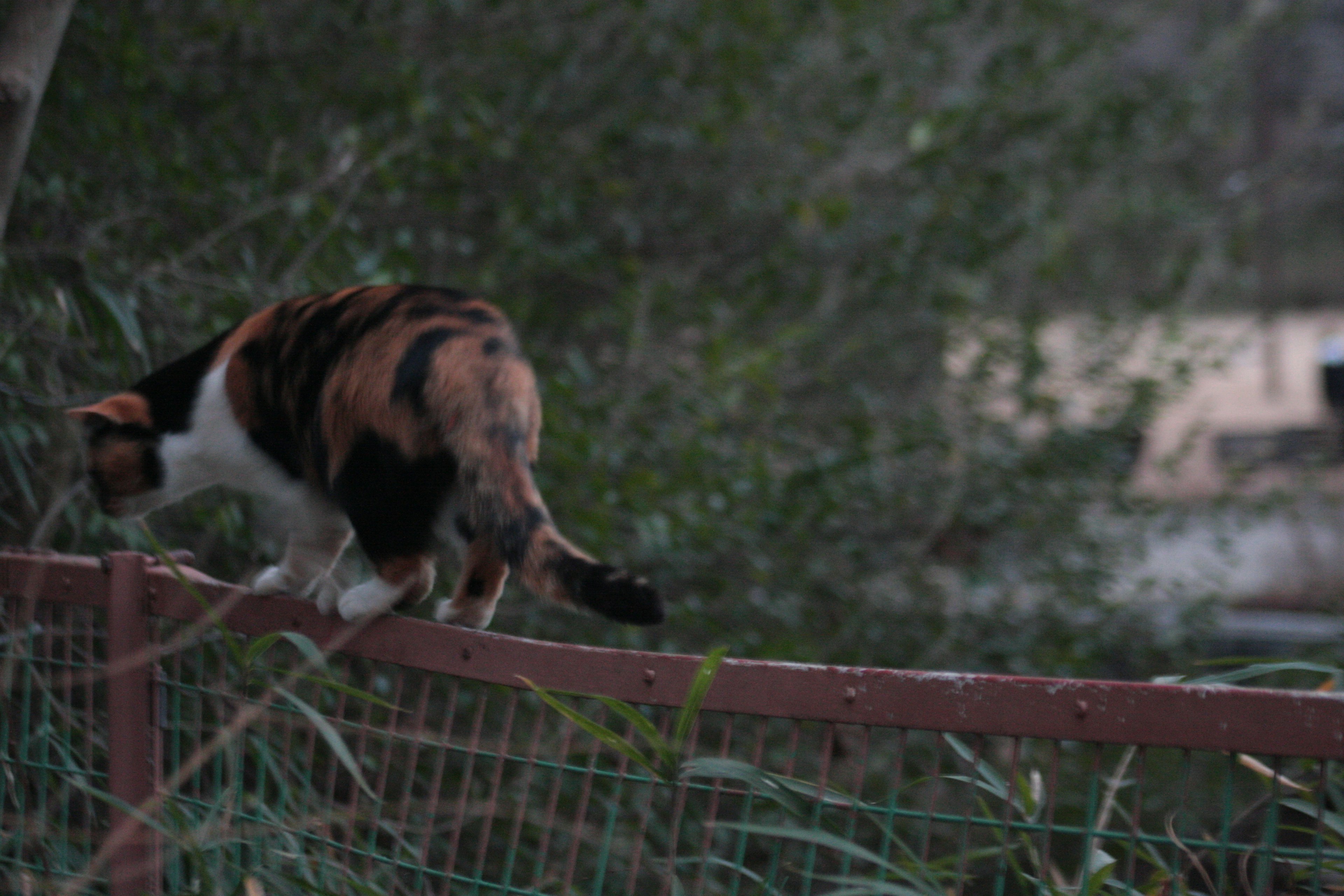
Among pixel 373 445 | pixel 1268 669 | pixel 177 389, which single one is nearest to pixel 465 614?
pixel 373 445

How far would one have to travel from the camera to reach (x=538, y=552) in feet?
5.19

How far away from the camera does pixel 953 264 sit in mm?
4520

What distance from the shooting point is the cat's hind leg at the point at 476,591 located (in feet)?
5.85

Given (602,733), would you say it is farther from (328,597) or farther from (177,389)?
(177,389)

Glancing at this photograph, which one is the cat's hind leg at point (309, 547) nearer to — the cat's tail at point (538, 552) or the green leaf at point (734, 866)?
the cat's tail at point (538, 552)

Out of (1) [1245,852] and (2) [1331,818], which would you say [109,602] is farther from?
(2) [1331,818]

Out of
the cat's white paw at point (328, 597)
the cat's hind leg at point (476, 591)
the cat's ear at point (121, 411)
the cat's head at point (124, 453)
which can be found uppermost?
the cat's ear at point (121, 411)

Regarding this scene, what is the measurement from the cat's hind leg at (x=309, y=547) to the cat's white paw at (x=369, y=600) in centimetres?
35

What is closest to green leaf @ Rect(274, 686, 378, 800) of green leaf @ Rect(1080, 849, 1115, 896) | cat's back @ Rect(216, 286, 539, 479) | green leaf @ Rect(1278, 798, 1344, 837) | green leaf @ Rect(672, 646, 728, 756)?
green leaf @ Rect(672, 646, 728, 756)

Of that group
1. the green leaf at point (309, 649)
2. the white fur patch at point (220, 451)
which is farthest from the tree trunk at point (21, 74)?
the green leaf at point (309, 649)

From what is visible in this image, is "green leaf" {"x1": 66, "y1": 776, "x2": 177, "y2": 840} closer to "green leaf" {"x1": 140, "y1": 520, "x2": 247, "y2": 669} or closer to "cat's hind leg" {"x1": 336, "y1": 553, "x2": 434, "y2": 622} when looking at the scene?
"green leaf" {"x1": 140, "y1": 520, "x2": 247, "y2": 669}

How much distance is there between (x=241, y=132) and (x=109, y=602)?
8.26ft

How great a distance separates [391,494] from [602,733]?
0.64 metres

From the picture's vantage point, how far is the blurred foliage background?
2910mm
